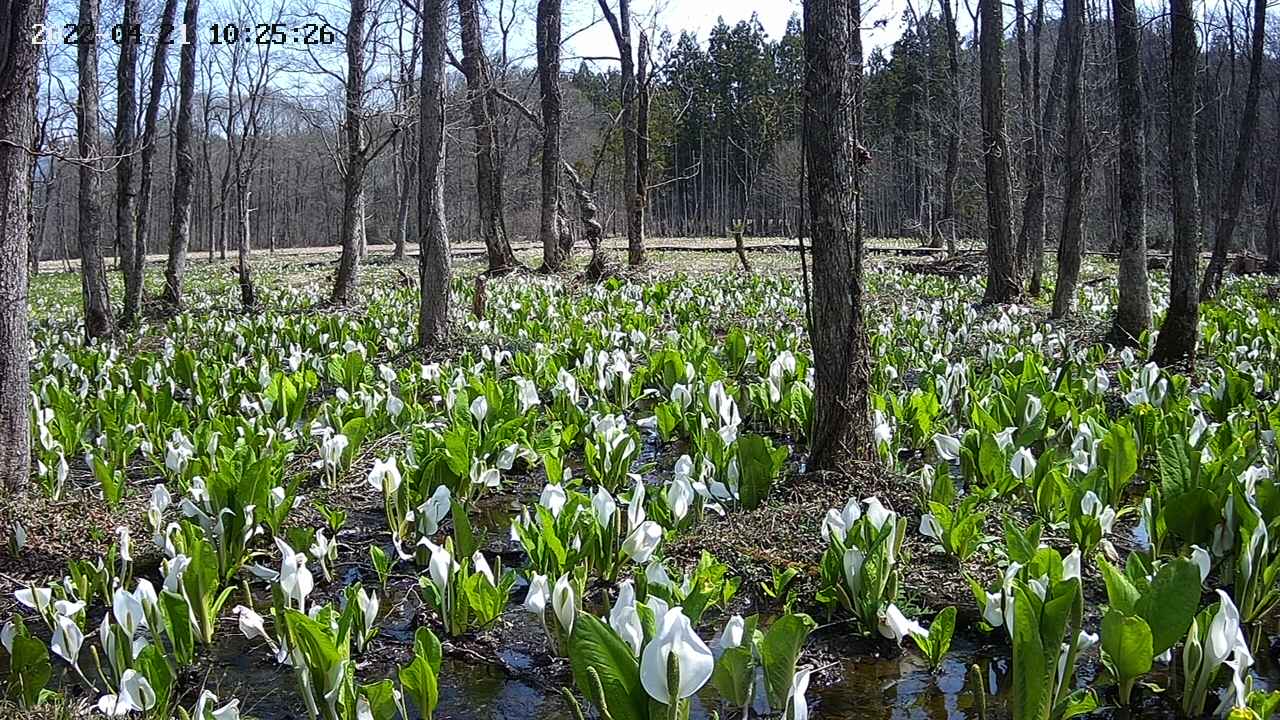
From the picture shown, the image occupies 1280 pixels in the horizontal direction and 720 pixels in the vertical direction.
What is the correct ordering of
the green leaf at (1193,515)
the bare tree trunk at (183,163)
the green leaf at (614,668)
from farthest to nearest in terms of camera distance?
the bare tree trunk at (183,163), the green leaf at (1193,515), the green leaf at (614,668)

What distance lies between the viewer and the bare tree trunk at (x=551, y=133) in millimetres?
16359

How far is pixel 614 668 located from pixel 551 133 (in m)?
14.9

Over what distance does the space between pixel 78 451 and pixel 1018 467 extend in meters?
5.26

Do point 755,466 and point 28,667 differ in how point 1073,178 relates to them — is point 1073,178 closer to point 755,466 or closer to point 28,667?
point 755,466

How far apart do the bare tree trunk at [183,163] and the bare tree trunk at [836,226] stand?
10.7 m

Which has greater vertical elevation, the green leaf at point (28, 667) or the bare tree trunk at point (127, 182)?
the bare tree trunk at point (127, 182)

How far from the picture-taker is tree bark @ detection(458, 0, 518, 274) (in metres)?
16.7

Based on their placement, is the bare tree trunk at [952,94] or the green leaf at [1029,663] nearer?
the green leaf at [1029,663]

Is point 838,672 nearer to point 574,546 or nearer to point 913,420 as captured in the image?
point 574,546

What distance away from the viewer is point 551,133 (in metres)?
16.3

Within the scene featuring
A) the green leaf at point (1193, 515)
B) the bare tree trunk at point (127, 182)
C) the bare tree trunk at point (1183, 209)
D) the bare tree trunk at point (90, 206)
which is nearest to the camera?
the green leaf at point (1193, 515)

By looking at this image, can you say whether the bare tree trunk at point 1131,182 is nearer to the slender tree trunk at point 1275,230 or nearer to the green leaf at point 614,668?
the green leaf at point 614,668

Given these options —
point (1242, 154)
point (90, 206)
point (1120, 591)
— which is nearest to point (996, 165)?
point (1242, 154)

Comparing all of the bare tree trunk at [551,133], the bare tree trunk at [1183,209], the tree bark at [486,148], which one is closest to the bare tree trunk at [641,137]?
the bare tree trunk at [551,133]
